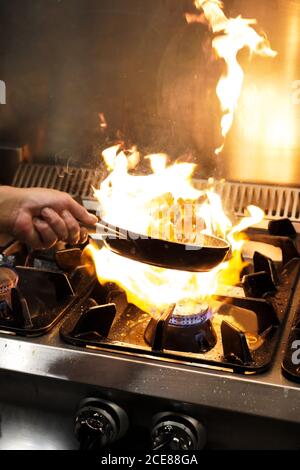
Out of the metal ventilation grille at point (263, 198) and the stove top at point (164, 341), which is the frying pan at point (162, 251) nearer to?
the stove top at point (164, 341)

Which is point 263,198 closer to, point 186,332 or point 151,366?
point 186,332

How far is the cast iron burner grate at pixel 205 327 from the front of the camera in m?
0.91

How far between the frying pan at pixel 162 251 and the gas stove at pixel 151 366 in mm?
81

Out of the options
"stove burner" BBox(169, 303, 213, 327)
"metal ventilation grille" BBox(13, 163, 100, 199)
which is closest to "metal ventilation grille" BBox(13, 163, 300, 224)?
"metal ventilation grille" BBox(13, 163, 100, 199)

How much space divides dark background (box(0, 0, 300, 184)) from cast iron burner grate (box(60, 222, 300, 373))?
446 millimetres

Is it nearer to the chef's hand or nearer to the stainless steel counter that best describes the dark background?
the chef's hand

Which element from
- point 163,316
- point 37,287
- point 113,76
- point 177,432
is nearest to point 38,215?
point 37,287

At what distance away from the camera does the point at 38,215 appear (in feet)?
3.36

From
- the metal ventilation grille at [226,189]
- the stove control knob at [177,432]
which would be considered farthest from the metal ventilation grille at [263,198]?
the stove control knob at [177,432]

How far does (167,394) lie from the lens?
2.84ft

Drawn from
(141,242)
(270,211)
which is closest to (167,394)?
(141,242)

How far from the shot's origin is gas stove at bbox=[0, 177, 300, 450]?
2.80 ft

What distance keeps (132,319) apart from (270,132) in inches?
25.3

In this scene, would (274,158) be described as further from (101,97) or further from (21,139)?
(21,139)
